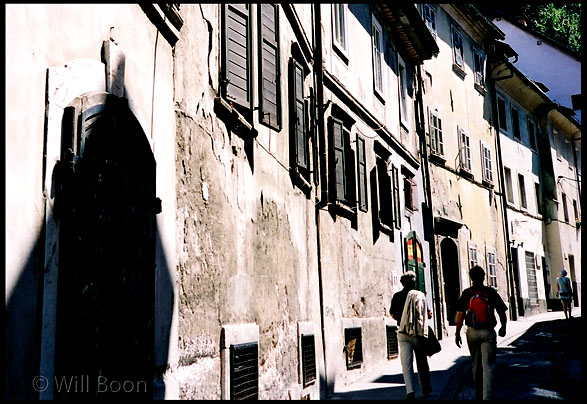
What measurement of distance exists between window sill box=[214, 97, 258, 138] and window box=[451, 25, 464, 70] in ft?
51.1

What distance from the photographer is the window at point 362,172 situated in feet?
40.8

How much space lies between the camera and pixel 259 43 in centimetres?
773

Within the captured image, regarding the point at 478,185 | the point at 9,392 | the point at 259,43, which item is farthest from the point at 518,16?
the point at 9,392

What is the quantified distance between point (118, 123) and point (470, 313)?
15.4 feet

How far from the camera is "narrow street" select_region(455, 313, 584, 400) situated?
860 centimetres

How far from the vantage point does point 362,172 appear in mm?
12695

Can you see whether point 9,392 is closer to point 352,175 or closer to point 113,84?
point 113,84

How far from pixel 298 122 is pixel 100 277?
5518mm

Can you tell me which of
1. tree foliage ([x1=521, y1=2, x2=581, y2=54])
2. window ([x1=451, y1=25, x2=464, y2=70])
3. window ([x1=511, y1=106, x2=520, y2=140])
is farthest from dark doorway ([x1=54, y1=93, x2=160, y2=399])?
tree foliage ([x1=521, y1=2, x2=581, y2=54])

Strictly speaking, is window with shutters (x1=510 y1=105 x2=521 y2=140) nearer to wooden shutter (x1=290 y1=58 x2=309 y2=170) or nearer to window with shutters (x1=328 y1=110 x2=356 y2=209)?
window with shutters (x1=328 y1=110 x2=356 y2=209)

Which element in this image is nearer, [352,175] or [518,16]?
[352,175]

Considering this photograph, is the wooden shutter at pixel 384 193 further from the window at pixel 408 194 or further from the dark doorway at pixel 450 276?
the dark doorway at pixel 450 276

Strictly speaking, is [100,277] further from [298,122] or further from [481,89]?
[481,89]

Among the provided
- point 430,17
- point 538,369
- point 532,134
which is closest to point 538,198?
point 532,134
